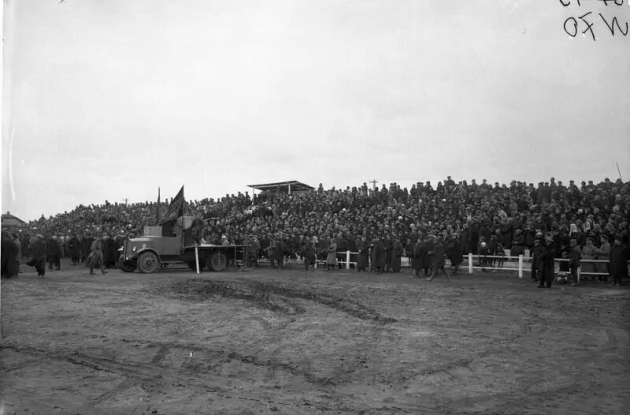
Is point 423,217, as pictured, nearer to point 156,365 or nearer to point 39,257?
point 39,257

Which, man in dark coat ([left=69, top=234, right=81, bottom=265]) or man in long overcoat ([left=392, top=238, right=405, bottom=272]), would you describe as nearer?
man in long overcoat ([left=392, top=238, right=405, bottom=272])

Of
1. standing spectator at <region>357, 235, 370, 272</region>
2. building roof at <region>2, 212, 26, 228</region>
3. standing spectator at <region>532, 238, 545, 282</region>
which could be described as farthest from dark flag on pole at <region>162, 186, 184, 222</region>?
standing spectator at <region>532, 238, 545, 282</region>

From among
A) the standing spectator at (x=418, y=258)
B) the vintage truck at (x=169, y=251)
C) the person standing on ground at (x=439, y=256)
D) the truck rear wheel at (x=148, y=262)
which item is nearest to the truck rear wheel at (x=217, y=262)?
the vintage truck at (x=169, y=251)

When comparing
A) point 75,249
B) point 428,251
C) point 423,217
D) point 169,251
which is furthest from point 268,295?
point 75,249

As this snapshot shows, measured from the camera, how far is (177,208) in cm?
2148

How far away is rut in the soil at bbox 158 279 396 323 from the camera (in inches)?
427

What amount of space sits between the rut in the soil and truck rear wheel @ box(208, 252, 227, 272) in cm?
529

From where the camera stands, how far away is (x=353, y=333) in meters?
8.44

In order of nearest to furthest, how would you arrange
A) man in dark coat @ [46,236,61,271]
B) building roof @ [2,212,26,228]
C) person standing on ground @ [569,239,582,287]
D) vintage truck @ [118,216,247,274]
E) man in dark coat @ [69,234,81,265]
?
building roof @ [2,212,26,228], person standing on ground @ [569,239,582,287], vintage truck @ [118,216,247,274], man in dark coat @ [46,236,61,271], man in dark coat @ [69,234,81,265]

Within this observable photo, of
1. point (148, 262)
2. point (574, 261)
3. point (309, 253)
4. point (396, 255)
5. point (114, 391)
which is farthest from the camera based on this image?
point (309, 253)

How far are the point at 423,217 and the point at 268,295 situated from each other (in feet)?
40.8

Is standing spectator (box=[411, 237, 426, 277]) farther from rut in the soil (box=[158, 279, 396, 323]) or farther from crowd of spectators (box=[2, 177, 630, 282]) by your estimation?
rut in the soil (box=[158, 279, 396, 323])

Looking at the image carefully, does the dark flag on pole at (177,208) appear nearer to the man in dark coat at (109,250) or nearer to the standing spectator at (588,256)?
the man in dark coat at (109,250)

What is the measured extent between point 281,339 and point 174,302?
4.65 m
